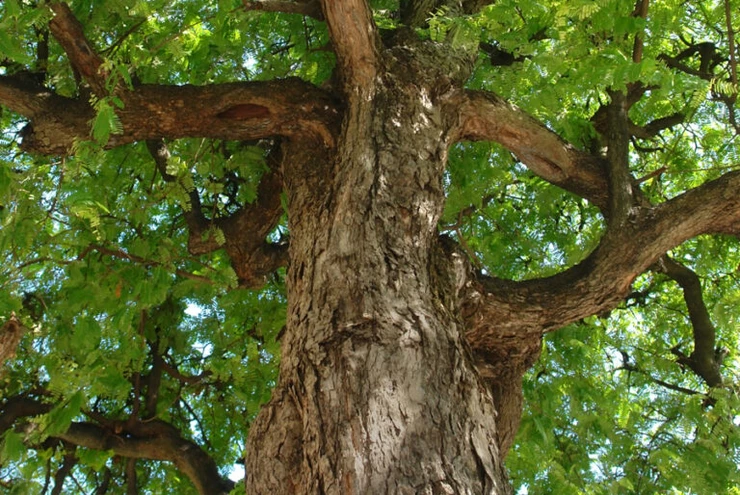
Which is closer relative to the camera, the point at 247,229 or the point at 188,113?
the point at 188,113

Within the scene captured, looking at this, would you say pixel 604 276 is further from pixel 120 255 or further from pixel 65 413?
pixel 65 413

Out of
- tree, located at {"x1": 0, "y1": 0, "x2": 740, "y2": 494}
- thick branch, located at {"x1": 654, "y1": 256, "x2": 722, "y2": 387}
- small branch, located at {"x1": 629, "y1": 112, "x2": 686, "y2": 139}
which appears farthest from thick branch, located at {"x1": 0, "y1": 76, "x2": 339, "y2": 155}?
thick branch, located at {"x1": 654, "y1": 256, "x2": 722, "y2": 387}

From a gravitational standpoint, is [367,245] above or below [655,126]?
below

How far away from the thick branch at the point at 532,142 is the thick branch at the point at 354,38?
62 centimetres

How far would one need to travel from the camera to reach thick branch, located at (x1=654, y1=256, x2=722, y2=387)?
19.5ft

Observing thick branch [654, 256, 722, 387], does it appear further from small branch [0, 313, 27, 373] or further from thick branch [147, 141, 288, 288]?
small branch [0, 313, 27, 373]

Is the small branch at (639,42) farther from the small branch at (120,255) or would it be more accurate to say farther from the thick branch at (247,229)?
the small branch at (120,255)

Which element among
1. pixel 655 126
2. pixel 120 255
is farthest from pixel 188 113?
pixel 655 126

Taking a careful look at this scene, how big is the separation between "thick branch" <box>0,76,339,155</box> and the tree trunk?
0.33m

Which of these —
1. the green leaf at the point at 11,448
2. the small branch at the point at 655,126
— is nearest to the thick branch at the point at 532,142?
the small branch at the point at 655,126

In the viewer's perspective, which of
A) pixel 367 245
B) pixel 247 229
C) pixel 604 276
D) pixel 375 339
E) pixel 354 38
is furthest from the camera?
pixel 247 229

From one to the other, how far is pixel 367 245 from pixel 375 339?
51 centimetres

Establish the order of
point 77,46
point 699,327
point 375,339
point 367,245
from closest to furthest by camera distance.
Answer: point 375,339 < point 367,245 < point 77,46 < point 699,327

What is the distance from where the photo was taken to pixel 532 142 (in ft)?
15.0
